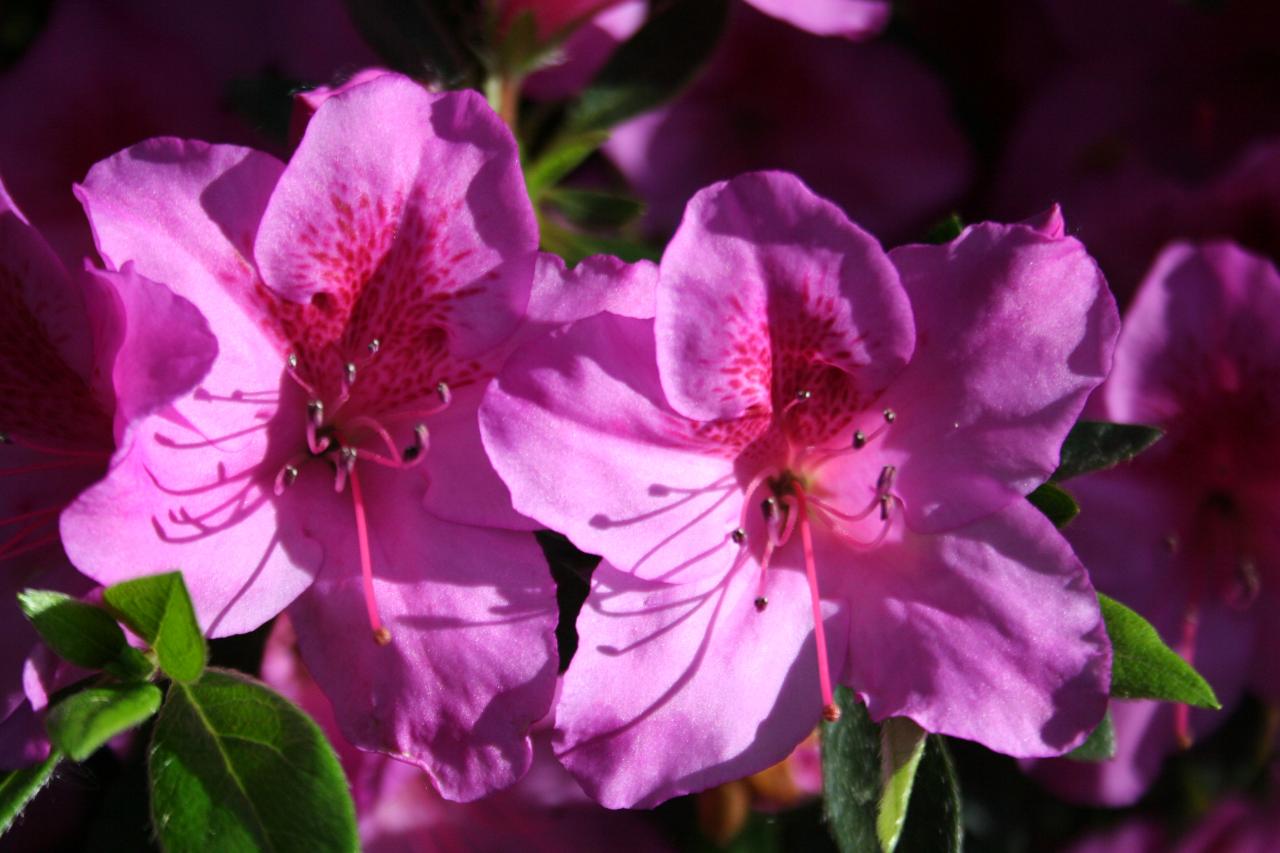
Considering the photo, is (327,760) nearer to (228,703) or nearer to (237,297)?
(228,703)

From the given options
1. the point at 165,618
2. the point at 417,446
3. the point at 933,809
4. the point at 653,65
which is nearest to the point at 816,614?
the point at 933,809

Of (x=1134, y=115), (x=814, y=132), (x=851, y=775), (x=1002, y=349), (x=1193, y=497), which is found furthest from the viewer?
(x=814, y=132)

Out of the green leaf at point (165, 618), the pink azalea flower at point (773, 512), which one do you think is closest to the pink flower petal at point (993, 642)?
the pink azalea flower at point (773, 512)

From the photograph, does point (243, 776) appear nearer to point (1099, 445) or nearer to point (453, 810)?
point (453, 810)

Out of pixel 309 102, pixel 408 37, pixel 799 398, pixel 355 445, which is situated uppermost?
pixel 309 102

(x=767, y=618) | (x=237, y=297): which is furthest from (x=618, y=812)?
(x=237, y=297)

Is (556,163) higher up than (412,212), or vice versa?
(412,212)

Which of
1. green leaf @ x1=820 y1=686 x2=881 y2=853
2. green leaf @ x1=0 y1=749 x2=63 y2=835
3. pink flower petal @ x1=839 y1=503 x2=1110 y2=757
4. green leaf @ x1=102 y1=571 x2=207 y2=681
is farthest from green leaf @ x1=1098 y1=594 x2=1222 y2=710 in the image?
green leaf @ x1=0 y1=749 x2=63 y2=835
